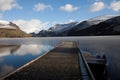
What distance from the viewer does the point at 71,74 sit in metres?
20.4

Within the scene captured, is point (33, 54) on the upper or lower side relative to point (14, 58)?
lower

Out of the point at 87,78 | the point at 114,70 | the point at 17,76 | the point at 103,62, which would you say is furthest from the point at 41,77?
the point at 114,70

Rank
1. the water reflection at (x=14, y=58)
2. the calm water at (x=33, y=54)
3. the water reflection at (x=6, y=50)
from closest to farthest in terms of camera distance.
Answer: the calm water at (x=33, y=54)
the water reflection at (x=14, y=58)
the water reflection at (x=6, y=50)

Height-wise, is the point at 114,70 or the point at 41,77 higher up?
the point at 41,77

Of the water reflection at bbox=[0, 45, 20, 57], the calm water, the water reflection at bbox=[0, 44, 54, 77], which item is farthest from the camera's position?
the water reflection at bbox=[0, 45, 20, 57]

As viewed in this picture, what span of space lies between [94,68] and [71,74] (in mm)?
9102

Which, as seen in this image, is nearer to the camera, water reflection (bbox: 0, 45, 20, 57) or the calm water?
the calm water

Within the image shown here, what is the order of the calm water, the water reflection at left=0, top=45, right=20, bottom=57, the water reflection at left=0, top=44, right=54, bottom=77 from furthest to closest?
the water reflection at left=0, top=45, right=20, bottom=57 < the water reflection at left=0, top=44, right=54, bottom=77 < the calm water

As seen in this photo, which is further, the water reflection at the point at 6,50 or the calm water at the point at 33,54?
the water reflection at the point at 6,50

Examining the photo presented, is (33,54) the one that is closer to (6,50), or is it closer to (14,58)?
(14,58)

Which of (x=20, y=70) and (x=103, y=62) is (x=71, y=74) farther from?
(x=103, y=62)

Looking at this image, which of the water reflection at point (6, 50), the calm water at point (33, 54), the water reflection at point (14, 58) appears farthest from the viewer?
the water reflection at point (6, 50)

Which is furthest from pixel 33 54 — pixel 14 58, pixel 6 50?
pixel 6 50

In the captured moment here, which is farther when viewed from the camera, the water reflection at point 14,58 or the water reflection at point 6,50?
the water reflection at point 6,50
